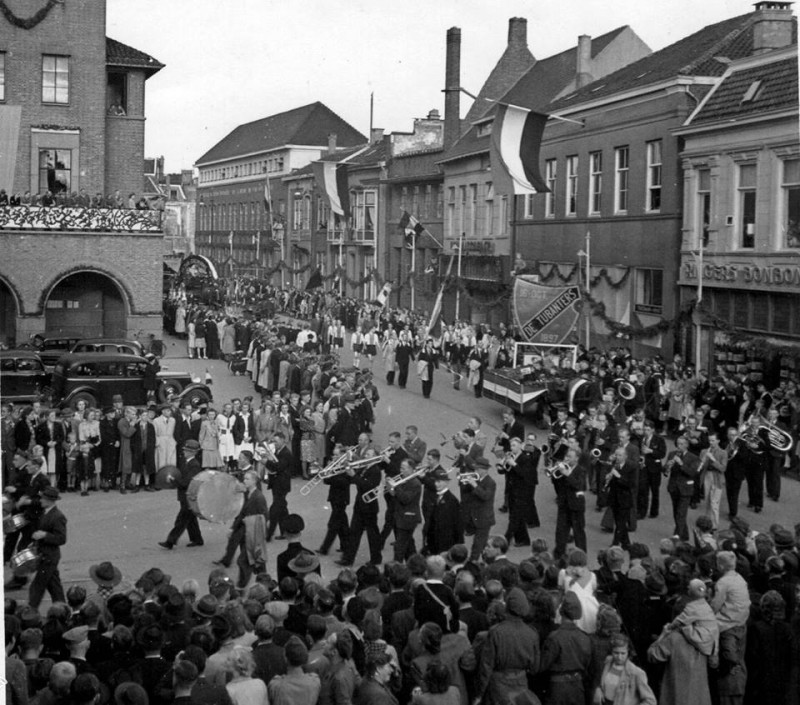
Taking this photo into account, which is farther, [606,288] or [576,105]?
[576,105]

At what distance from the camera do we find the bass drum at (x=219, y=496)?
15117 mm

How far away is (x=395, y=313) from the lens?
146 ft

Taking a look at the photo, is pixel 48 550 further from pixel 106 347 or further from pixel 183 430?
pixel 106 347

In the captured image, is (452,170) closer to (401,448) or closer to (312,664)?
(401,448)

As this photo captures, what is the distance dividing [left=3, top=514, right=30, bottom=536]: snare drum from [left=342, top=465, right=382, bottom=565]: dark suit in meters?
4.26

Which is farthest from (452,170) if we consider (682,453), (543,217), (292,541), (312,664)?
(312,664)

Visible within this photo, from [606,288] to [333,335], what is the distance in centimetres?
886

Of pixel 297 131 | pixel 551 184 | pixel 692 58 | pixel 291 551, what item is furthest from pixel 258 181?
pixel 291 551

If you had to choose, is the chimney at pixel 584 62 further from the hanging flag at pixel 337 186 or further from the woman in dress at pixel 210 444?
the woman in dress at pixel 210 444

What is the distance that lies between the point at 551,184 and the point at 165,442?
83.3 feet

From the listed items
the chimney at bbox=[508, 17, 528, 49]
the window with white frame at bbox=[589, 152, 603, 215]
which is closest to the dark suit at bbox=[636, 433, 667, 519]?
the window with white frame at bbox=[589, 152, 603, 215]

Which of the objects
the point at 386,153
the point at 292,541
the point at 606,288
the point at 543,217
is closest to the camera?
the point at 292,541

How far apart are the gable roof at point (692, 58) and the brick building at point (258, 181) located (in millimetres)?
40460

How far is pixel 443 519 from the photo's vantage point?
51.1 ft
